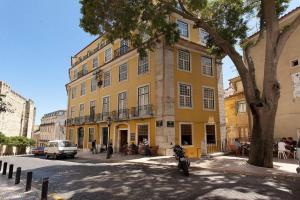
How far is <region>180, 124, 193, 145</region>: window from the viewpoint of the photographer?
18875mm

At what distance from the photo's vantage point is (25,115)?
5028 centimetres

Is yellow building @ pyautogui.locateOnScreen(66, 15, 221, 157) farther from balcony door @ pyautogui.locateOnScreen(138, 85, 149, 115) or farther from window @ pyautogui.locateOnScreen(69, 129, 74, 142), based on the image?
window @ pyautogui.locateOnScreen(69, 129, 74, 142)

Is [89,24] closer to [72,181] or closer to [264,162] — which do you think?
[72,181]

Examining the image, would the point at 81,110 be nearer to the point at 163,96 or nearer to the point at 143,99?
the point at 143,99

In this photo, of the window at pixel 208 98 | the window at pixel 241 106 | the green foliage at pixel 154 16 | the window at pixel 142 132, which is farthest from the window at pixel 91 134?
the window at pixel 241 106

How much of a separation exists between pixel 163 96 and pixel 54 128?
5301cm

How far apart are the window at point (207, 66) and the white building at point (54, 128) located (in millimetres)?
45436

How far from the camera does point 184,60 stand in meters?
20.3

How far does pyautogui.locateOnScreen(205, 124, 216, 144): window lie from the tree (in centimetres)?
760

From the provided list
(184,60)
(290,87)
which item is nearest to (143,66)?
(184,60)

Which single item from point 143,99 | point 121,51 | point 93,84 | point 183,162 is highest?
point 121,51

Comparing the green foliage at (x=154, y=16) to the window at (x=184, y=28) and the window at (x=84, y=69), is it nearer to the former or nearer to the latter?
the window at (x=184, y=28)

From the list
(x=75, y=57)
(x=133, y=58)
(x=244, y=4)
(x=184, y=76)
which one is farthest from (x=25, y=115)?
(x=244, y=4)

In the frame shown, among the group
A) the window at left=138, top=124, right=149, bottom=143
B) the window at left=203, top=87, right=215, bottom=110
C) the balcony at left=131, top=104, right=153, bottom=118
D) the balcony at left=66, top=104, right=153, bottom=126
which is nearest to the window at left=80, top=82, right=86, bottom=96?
the balcony at left=66, top=104, right=153, bottom=126
